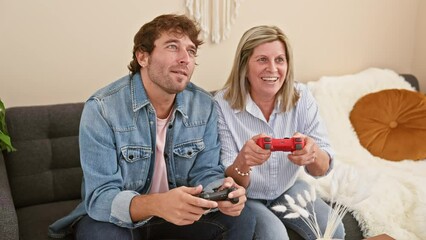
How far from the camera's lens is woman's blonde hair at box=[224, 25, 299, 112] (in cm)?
171

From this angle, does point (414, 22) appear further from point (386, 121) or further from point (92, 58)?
point (92, 58)

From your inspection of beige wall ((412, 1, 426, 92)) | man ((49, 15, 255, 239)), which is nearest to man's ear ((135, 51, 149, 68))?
man ((49, 15, 255, 239))

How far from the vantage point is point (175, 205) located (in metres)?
1.34

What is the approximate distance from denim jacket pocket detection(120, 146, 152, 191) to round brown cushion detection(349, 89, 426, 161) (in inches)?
49.5

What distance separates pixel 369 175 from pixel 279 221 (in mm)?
621

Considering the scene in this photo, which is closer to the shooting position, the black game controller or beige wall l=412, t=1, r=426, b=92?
the black game controller

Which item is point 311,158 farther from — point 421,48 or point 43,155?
point 421,48

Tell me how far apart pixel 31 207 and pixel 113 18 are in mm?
916

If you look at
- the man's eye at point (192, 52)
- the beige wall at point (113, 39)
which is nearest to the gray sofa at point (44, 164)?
the beige wall at point (113, 39)

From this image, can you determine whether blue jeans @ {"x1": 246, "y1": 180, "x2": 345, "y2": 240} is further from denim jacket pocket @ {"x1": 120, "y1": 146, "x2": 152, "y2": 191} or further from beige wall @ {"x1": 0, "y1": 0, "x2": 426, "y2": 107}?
beige wall @ {"x1": 0, "y1": 0, "x2": 426, "y2": 107}

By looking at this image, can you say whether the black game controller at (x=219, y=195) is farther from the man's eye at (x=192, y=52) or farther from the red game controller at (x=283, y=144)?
the man's eye at (x=192, y=52)

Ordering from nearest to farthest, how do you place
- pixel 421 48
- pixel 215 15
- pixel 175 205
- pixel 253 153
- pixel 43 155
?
pixel 175 205
pixel 253 153
pixel 43 155
pixel 215 15
pixel 421 48

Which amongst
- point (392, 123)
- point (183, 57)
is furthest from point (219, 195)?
point (392, 123)

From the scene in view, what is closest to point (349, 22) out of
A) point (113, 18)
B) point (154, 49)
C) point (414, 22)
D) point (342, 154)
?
point (414, 22)
